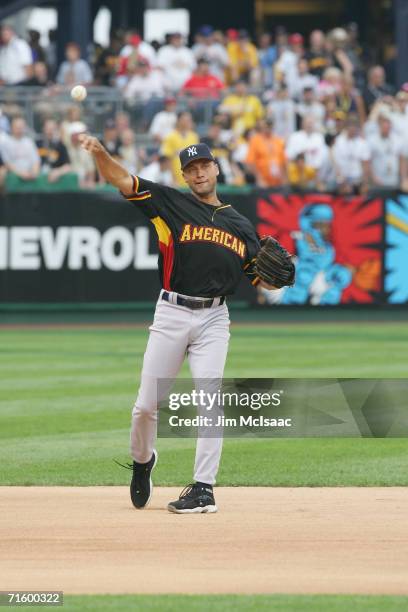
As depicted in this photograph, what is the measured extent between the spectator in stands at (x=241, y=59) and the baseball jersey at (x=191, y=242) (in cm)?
1746

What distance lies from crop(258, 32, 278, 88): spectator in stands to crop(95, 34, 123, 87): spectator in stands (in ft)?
8.60

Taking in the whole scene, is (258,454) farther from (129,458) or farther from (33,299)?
(33,299)

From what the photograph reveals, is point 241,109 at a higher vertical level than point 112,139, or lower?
higher

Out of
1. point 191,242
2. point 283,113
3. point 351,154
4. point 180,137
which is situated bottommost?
point 351,154

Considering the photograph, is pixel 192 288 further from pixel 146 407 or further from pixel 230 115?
pixel 230 115

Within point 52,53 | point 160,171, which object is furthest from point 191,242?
point 52,53

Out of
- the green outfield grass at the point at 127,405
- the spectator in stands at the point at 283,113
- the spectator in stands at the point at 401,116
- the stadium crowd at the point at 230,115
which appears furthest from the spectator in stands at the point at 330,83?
the green outfield grass at the point at 127,405

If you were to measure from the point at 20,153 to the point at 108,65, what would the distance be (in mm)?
5153

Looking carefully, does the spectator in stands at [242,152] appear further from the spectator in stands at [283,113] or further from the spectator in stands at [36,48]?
the spectator in stands at [36,48]

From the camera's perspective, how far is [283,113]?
22.9 m

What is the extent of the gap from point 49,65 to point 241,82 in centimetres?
345

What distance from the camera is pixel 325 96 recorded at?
23.4 metres

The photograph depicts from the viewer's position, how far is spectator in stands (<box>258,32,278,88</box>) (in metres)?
25.1

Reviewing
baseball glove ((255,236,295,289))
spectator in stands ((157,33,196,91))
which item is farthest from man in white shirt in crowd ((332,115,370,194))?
baseball glove ((255,236,295,289))
